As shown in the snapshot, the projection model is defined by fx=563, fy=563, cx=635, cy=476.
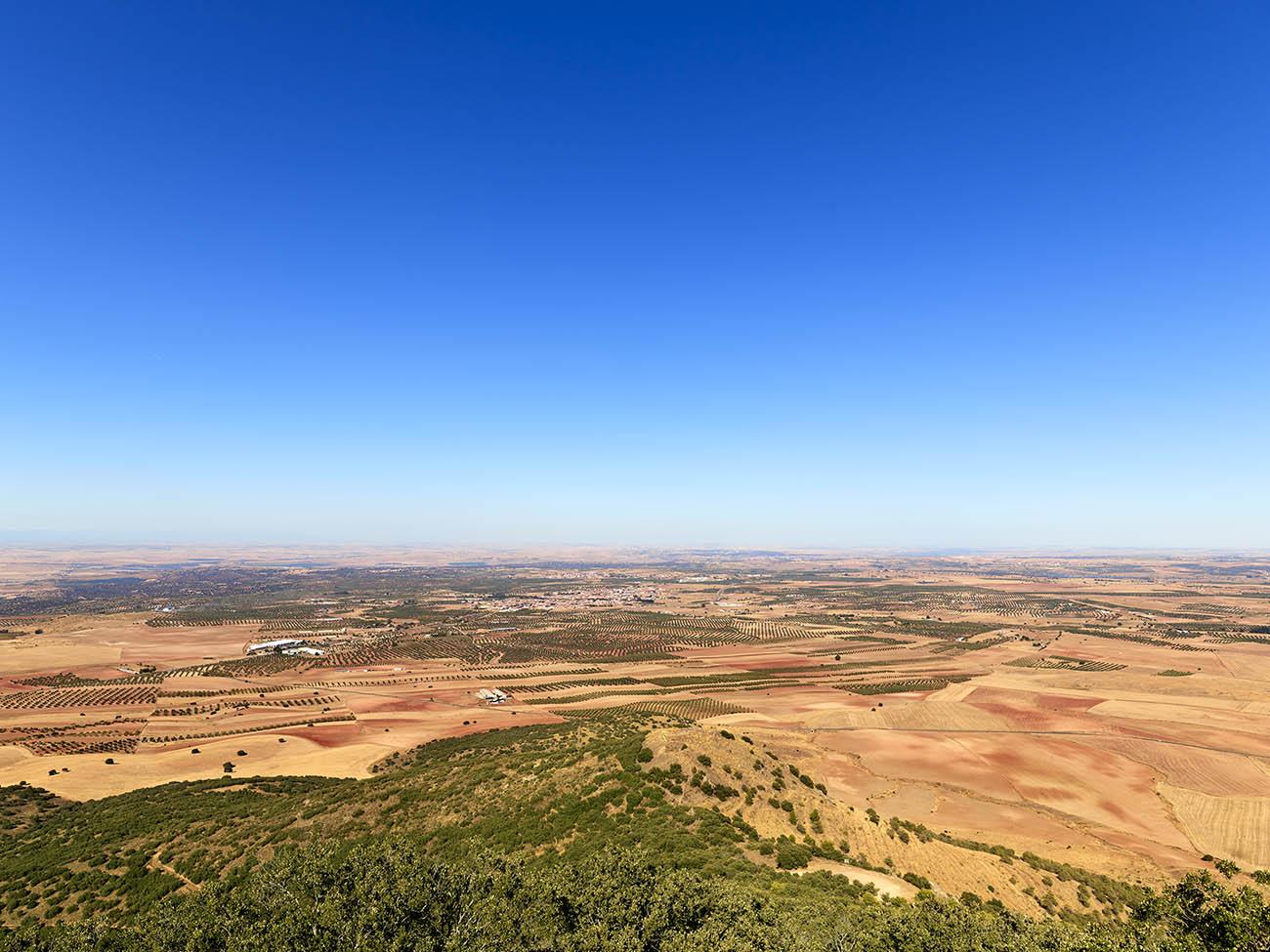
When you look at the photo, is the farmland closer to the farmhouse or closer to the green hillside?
the green hillside

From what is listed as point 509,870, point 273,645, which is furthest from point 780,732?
point 273,645

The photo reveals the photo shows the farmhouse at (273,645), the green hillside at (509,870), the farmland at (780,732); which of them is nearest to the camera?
the green hillside at (509,870)

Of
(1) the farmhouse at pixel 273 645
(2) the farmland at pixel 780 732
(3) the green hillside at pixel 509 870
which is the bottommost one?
(1) the farmhouse at pixel 273 645

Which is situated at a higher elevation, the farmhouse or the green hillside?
the green hillside

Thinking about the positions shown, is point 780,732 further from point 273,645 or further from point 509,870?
point 273,645

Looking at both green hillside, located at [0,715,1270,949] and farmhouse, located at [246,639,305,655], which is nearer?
green hillside, located at [0,715,1270,949]

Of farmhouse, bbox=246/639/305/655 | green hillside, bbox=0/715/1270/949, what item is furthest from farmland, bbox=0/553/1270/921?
farmhouse, bbox=246/639/305/655

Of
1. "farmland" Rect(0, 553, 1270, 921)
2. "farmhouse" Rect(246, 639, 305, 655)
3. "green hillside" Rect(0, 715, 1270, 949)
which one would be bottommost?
"farmhouse" Rect(246, 639, 305, 655)

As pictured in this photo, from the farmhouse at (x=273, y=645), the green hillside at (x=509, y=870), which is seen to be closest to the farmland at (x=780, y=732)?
the green hillside at (x=509, y=870)

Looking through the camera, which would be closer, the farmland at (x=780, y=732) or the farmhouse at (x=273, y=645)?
the farmland at (x=780, y=732)

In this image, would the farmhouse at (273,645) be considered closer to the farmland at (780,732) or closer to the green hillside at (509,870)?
the farmland at (780,732)

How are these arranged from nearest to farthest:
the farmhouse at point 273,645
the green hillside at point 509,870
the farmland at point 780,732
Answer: the green hillside at point 509,870 → the farmland at point 780,732 → the farmhouse at point 273,645

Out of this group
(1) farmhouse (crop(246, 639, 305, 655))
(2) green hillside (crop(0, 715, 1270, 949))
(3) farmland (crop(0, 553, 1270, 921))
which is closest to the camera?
(2) green hillside (crop(0, 715, 1270, 949))
